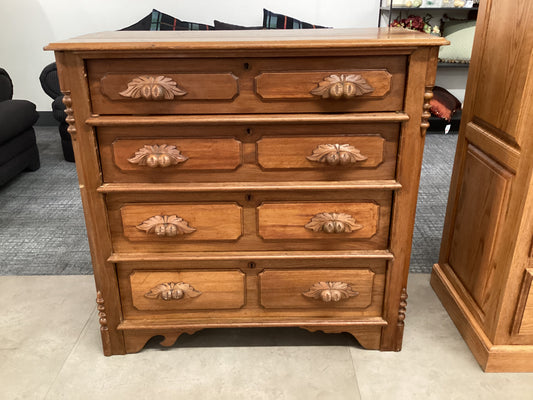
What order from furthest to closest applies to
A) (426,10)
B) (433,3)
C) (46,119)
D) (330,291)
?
(46,119) < (426,10) < (433,3) < (330,291)

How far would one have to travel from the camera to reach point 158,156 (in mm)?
1342

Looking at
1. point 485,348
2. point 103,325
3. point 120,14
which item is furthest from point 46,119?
point 485,348

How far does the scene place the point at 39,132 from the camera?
440 centimetres

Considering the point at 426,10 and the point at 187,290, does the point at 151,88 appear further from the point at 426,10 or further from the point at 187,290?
the point at 426,10

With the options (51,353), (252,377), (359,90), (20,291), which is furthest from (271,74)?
(20,291)

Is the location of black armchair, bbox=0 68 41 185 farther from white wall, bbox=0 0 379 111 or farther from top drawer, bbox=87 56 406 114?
top drawer, bbox=87 56 406 114

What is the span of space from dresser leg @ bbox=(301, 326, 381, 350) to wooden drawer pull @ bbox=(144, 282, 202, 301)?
404 millimetres

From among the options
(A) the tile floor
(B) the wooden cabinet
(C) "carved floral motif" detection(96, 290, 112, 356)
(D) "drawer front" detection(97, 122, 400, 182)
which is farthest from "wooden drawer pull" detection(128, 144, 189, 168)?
(B) the wooden cabinet

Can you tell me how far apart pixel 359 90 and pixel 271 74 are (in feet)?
0.81

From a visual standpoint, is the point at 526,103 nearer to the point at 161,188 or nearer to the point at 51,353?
the point at 161,188

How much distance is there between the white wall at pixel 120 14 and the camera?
13.9ft

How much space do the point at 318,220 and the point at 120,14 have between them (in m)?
3.68

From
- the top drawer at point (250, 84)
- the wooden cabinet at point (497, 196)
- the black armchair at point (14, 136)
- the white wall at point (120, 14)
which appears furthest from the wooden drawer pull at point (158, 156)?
the white wall at point (120, 14)

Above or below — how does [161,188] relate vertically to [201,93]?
below
